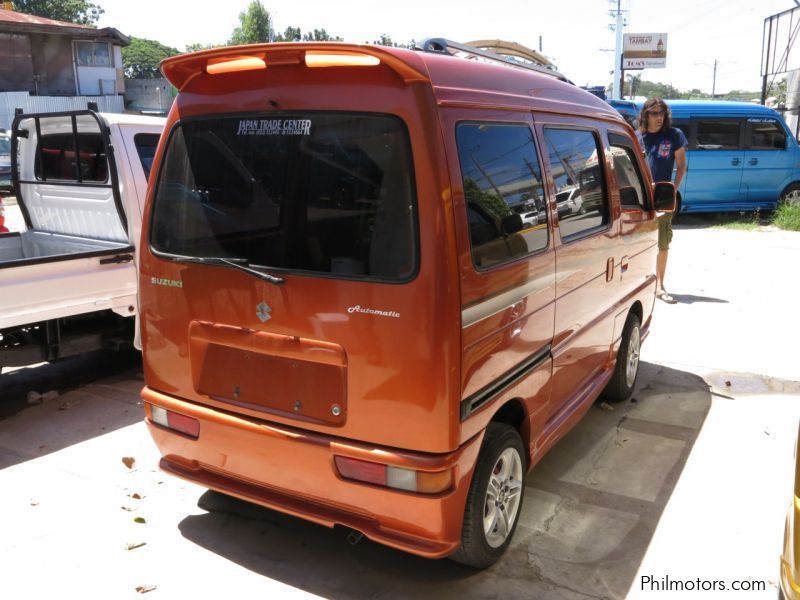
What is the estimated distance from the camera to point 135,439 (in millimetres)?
4508

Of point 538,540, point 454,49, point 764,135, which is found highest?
point 454,49

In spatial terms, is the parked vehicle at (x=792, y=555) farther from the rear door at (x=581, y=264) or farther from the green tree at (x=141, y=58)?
the green tree at (x=141, y=58)

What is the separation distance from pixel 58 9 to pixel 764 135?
6102 cm

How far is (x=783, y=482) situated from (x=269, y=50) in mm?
3548

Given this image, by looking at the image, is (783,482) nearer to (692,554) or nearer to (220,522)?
(692,554)

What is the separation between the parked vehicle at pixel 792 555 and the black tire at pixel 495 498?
110 cm

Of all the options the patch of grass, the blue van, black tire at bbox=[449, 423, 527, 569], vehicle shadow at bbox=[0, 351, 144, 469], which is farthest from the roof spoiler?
the patch of grass

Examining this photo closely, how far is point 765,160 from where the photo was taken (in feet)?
44.3

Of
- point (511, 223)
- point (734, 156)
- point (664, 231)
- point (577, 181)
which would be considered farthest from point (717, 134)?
point (511, 223)

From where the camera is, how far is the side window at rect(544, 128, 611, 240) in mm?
3498

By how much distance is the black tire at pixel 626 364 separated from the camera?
495cm

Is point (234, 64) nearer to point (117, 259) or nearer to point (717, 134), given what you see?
point (117, 259)

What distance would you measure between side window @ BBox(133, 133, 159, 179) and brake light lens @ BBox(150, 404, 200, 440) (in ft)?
8.47

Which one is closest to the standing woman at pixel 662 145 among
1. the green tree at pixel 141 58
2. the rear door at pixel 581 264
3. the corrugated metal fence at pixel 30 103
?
the rear door at pixel 581 264
